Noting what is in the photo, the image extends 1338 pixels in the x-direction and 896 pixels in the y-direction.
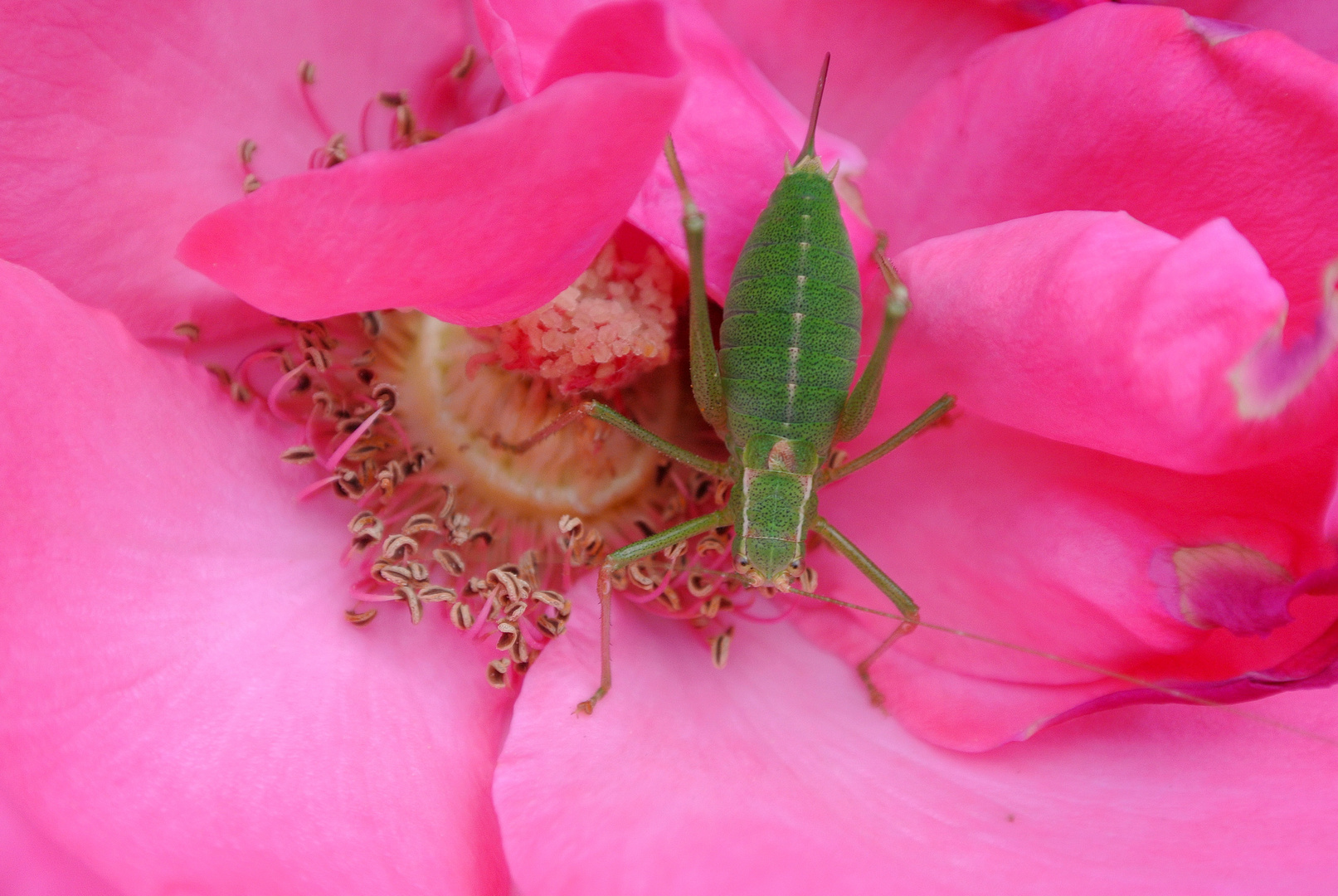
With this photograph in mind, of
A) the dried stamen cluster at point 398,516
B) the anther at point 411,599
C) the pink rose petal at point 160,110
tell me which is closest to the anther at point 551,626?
the dried stamen cluster at point 398,516

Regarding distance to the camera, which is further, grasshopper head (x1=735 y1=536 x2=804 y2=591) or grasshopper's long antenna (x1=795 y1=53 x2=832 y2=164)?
grasshopper head (x1=735 y1=536 x2=804 y2=591)

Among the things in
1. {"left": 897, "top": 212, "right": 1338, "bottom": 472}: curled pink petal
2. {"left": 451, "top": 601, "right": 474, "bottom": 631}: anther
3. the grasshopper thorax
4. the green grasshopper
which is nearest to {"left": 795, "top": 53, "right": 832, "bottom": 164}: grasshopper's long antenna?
the green grasshopper

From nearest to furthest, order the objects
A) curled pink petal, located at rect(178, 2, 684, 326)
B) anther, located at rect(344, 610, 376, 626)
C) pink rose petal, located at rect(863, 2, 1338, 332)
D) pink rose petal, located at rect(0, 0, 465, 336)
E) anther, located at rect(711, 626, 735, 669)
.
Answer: curled pink petal, located at rect(178, 2, 684, 326), pink rose petal, located at rect(863, 2, 1338, 332), pink rose petal, located at rect(0, 0, 465, 336), anther, located at rect(344, 610, 376, 626), anther, located at rect(711, 626, 735, 669)

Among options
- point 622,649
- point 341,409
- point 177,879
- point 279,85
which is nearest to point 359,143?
point 279,85

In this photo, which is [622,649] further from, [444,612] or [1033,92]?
[1033,92]

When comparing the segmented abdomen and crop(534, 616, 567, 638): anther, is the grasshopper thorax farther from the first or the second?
A: crop(534, 616, 567, 638): anther
